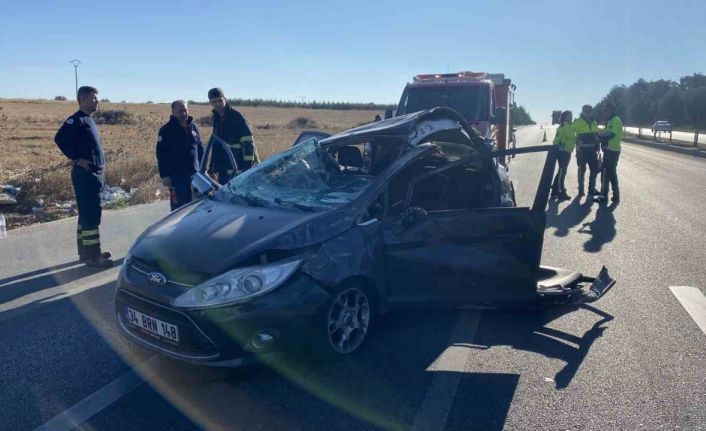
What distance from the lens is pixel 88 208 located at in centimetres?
641

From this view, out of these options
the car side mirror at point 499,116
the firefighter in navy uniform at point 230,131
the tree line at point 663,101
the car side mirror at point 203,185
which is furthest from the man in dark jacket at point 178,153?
the tree line at point 663,101

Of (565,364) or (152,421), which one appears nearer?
(152,421)

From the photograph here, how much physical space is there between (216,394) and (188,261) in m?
0.82

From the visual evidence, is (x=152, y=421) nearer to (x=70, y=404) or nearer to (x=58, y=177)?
(x=70, y=404)

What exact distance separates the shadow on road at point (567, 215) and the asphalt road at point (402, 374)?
2625mm

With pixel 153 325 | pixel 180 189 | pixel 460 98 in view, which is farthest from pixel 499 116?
pixel 153 325

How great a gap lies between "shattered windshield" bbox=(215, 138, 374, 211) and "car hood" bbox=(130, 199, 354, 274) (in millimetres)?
199

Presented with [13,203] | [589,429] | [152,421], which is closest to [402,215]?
[589,429]

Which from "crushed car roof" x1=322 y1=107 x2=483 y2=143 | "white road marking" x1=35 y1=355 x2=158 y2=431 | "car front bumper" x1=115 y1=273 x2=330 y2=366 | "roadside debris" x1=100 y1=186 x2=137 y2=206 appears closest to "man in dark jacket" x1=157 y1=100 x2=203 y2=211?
"crushed car roof" x1=322 y1=107 x2=483 y2=143

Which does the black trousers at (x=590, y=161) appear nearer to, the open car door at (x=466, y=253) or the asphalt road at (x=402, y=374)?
the asphalt road at (x=402, y=374)

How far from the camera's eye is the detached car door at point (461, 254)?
4344mm

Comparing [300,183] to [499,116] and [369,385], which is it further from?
[499,116]

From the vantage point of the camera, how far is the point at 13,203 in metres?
9.99

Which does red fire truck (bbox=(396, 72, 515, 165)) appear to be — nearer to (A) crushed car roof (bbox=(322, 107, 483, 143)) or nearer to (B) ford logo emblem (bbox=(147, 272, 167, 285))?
(A) crushed car roof (bbox=(322, 107, 483, 143))
